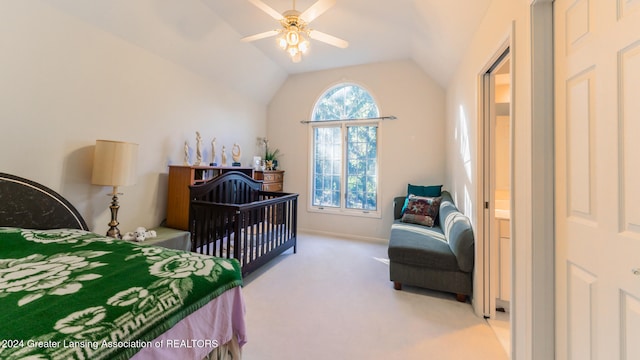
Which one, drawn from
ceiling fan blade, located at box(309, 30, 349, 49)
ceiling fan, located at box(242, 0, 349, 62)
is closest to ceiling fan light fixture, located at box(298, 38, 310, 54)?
ceiling fan, located at box(242, 0, 349, 62)

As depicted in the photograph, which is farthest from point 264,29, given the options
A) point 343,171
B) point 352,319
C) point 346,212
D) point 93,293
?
point 352,319

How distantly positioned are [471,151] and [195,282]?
8.18 feet

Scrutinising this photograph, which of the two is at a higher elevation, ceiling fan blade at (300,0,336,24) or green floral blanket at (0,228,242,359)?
ceiling fan blade at (300,0,336,24)

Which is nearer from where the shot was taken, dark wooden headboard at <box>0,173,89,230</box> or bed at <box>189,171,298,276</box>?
dark wooden headboard at <box>0,173,89,230</box>

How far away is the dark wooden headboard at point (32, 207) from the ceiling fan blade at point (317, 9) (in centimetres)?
259

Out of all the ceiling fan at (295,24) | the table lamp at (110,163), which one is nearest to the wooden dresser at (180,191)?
the table lamp at (110,163)

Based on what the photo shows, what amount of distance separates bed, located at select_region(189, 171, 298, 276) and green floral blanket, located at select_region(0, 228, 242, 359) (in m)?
1.18

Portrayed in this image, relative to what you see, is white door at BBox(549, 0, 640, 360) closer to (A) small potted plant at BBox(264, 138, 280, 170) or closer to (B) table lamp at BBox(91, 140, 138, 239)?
(B) table lamp at BBox(91, 140, 138, 239)

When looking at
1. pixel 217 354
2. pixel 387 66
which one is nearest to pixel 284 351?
pixel 217 354

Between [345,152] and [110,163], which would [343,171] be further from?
[110,163]

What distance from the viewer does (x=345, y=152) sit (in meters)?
4.65

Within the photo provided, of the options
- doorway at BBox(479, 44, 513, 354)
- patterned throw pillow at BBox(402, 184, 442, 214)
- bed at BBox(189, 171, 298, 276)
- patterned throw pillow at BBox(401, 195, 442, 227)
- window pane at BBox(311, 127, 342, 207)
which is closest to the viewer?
doorway at BBox(479, 44, 513, 354)

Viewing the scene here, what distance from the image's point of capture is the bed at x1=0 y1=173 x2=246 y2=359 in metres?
0.71

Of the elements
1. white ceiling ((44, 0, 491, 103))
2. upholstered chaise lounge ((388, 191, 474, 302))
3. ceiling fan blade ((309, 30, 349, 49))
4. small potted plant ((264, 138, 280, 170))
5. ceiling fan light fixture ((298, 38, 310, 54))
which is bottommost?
upholstered chaise lounge ((388, 191, 474, 302))
